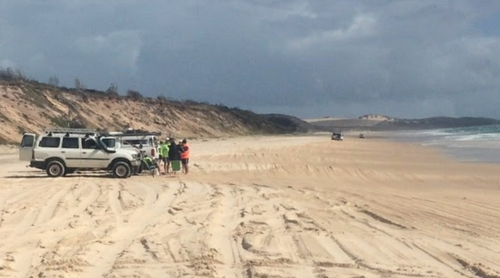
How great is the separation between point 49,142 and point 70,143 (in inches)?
28.3

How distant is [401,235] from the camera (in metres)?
11.3

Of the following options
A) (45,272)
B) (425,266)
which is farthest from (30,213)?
(425,266)

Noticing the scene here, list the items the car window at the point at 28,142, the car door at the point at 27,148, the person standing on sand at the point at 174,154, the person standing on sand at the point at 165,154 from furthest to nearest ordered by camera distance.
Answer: the person standing on sand at the point at 165,154
the person standing on sand at the point at 174,154
the car window at the point at 28,142
the car door at the point at 27,148

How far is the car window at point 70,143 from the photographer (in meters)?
25.1

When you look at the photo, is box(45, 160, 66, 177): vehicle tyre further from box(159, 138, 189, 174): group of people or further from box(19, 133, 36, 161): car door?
box(159, 138, 189, 174): group of people

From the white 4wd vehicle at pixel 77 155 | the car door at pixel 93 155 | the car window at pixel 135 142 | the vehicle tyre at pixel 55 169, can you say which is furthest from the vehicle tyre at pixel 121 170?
the car window at pixel 135 142

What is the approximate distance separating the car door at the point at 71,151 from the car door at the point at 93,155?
6.6 inches

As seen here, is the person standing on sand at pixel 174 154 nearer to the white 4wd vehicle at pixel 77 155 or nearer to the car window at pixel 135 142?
the white 4wd vehicle at pixel 77 155

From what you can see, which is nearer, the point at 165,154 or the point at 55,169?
the point at 55,169

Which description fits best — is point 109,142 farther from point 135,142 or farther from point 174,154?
point 135,142

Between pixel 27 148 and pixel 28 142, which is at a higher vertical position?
pixel 28 142

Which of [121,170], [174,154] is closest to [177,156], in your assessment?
[174,154]

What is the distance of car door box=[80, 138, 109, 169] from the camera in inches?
990

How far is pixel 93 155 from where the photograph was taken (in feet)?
82.6
